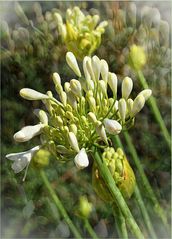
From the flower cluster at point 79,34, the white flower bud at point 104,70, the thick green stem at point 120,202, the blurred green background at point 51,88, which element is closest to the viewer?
the thick green stem at point 120,202

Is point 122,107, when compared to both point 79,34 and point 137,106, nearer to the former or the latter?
point 137,106

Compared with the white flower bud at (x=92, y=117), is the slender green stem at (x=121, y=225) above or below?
below

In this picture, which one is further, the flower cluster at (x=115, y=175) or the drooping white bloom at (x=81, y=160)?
the flower cluster at (x=115, y=175)

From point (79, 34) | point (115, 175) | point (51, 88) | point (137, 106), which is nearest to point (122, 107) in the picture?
point (137, 106)

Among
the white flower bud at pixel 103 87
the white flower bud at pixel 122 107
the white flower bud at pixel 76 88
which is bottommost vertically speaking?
the white flower bud at pixel 122 107

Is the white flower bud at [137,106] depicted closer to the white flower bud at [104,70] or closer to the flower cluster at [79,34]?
the white flower bud at [104,70]

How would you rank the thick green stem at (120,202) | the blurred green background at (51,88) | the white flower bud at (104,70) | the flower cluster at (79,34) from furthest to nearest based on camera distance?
the blurred green background at (51,88) < the flower cluster at (79,34) < the white flower bud at (104,70) < the thick green stem at (120,202)

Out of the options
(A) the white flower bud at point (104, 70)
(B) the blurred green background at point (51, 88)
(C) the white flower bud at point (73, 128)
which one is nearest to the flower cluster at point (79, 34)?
(A) the white flower bud at point (104, 70)

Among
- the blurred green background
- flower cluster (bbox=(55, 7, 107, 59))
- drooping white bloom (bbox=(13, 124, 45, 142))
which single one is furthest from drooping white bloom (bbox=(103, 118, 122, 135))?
the blurred green background
